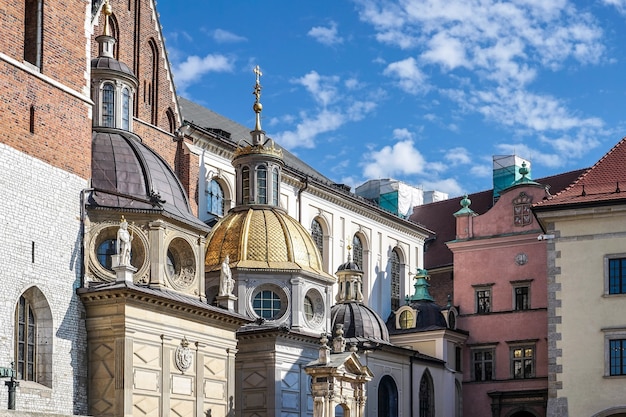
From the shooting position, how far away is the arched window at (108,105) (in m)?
37.2

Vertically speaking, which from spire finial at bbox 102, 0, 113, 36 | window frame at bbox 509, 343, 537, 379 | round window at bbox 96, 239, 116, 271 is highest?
spire finial at bbox 102, 0, 113, 36

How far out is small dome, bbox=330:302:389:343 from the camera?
48.1 metres

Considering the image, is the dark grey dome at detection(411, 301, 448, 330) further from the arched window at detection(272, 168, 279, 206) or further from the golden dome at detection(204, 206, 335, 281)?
the arched window at detection(272, 168, 279, 206)

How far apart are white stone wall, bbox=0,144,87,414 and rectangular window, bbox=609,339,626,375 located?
16939 mm

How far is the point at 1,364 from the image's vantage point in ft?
95.2

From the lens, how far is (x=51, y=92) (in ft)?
104

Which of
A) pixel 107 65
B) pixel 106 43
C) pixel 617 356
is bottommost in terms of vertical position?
pixel 617 356

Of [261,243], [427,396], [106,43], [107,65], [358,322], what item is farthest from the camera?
[427,396]

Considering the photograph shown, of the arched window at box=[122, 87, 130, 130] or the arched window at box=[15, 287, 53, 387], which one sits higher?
the arched window at box=[122, 87, 130, 130]

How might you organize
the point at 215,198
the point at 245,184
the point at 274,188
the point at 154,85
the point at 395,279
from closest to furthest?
the point at 154,85, the point at 245,184, the point at 274,188, the point at 215,198, the point at 395,279

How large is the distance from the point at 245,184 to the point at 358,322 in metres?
7.15

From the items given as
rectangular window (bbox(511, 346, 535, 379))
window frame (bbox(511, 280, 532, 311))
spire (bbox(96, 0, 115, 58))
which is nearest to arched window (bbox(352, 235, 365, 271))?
window frame (bbox(511, 280, 532, 311))

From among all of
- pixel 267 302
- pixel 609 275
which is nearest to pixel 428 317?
pixel 267 302

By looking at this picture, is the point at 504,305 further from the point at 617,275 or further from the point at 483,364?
the point at 617,275
